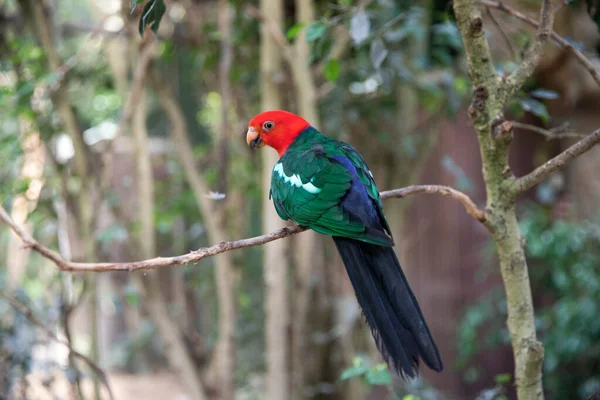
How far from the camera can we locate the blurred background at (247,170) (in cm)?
274

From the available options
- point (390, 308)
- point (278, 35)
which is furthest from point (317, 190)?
point (278, 35)

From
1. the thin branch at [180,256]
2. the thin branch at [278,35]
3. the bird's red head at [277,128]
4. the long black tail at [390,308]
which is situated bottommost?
the long black tail at [390,308]

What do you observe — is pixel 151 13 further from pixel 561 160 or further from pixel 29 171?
pixel 29 171

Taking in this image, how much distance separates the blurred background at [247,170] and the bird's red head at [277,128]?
0.25m

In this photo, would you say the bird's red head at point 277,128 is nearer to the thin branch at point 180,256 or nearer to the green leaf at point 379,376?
the thin branch at point 180,256

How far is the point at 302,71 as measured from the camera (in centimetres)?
279

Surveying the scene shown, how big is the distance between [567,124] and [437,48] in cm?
126

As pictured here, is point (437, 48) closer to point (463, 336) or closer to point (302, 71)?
point (302, 71)

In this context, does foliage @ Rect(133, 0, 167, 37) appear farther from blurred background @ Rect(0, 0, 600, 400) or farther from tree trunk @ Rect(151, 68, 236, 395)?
tree trunk @ Rect(151, 68, 236, 395)

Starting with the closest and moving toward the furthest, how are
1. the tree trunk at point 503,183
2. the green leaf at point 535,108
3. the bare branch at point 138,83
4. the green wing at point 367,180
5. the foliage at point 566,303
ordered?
the tree trunk at point 503,183 < the green wing at point 367,180 < the green leaf at point 535,108 < the bare branch at point 138,83 < the foliage at point 566,303

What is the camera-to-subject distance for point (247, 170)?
3.80 meters

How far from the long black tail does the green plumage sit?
2.7 inches

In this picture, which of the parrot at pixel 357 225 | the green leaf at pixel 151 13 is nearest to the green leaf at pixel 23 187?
the parrot at pixel 357 225

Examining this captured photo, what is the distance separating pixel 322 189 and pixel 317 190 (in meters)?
0.01
